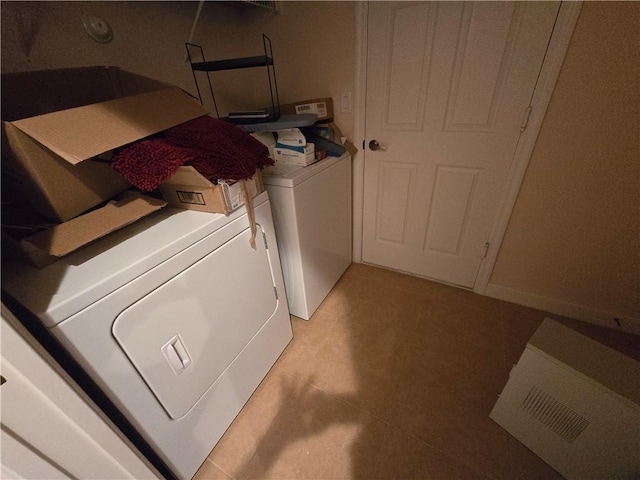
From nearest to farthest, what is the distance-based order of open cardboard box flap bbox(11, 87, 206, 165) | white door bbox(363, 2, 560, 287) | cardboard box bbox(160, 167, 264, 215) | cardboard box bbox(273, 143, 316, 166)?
open cardboard box flap bbox(11, 87, 206, 165) < cardboard box bbox(160, 167, 264, 215) < white door bbox(363, 2, 560, 287) < cardboard box bbox(273, 143, 316, 166)

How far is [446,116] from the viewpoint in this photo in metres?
1.38

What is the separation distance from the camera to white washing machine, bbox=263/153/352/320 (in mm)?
1236

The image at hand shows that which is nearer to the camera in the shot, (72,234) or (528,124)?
(72,234)

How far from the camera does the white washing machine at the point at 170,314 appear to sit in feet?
1.99

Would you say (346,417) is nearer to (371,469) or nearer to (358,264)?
(371,469)

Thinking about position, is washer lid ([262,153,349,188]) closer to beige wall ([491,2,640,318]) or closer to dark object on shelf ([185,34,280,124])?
dark object on shelf ([185,34,280,124])

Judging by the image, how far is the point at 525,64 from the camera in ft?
3.72

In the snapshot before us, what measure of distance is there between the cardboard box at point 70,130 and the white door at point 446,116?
1084mm

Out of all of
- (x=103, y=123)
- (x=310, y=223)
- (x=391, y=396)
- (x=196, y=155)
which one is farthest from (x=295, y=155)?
(x=391, y=396)

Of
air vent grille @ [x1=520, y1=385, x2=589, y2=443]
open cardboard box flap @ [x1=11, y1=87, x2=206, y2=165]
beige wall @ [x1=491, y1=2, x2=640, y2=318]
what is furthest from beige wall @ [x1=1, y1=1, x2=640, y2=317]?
air vent grille @ [x1=520, y1=385, x2=589, y2=443]

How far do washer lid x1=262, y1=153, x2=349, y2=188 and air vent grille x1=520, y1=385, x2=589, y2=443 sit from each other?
1246 millimetres

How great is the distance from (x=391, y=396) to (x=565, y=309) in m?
1.20

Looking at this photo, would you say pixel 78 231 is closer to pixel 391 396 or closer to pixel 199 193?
pixel 199 193

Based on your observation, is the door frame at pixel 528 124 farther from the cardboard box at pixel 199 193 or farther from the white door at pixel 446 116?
the cardboard box at pixel 199 193
